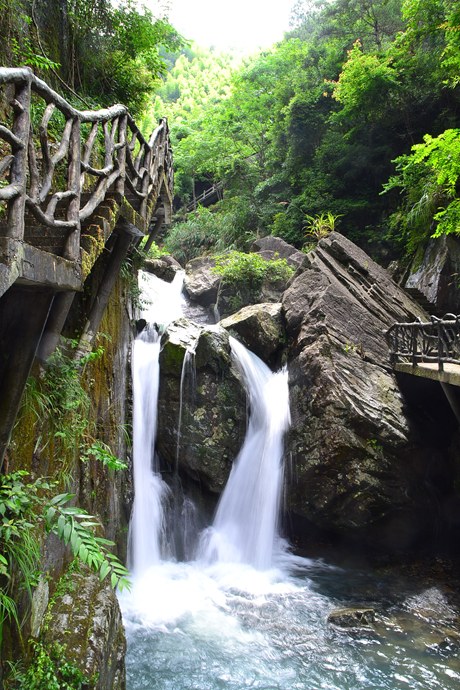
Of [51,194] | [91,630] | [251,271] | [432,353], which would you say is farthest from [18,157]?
[251,271]

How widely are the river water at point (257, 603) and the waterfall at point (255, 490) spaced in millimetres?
20

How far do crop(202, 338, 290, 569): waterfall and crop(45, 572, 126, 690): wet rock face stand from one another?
13.4 ft

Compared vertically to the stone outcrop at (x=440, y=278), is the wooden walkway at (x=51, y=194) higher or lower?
lower

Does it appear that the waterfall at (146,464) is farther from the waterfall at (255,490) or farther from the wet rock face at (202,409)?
the waterfall at (255,490)

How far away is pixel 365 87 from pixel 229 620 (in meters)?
14.0

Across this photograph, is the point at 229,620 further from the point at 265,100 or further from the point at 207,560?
the point at 265,100

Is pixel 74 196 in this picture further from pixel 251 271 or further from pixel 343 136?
pixel 343 136

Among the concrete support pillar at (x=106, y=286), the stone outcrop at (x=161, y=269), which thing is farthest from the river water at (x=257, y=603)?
the stone outcrop at (x=161, y=269)

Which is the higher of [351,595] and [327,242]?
[327,242]

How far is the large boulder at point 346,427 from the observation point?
27.0ft

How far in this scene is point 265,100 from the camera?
783 inches

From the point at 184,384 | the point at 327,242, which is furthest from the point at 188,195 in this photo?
the point at 184,384

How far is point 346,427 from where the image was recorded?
328 inches

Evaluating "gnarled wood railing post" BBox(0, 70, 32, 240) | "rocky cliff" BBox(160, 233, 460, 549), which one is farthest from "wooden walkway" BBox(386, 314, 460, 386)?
"gnarled wood railing post" BBox(0, 70, 32, 240)
